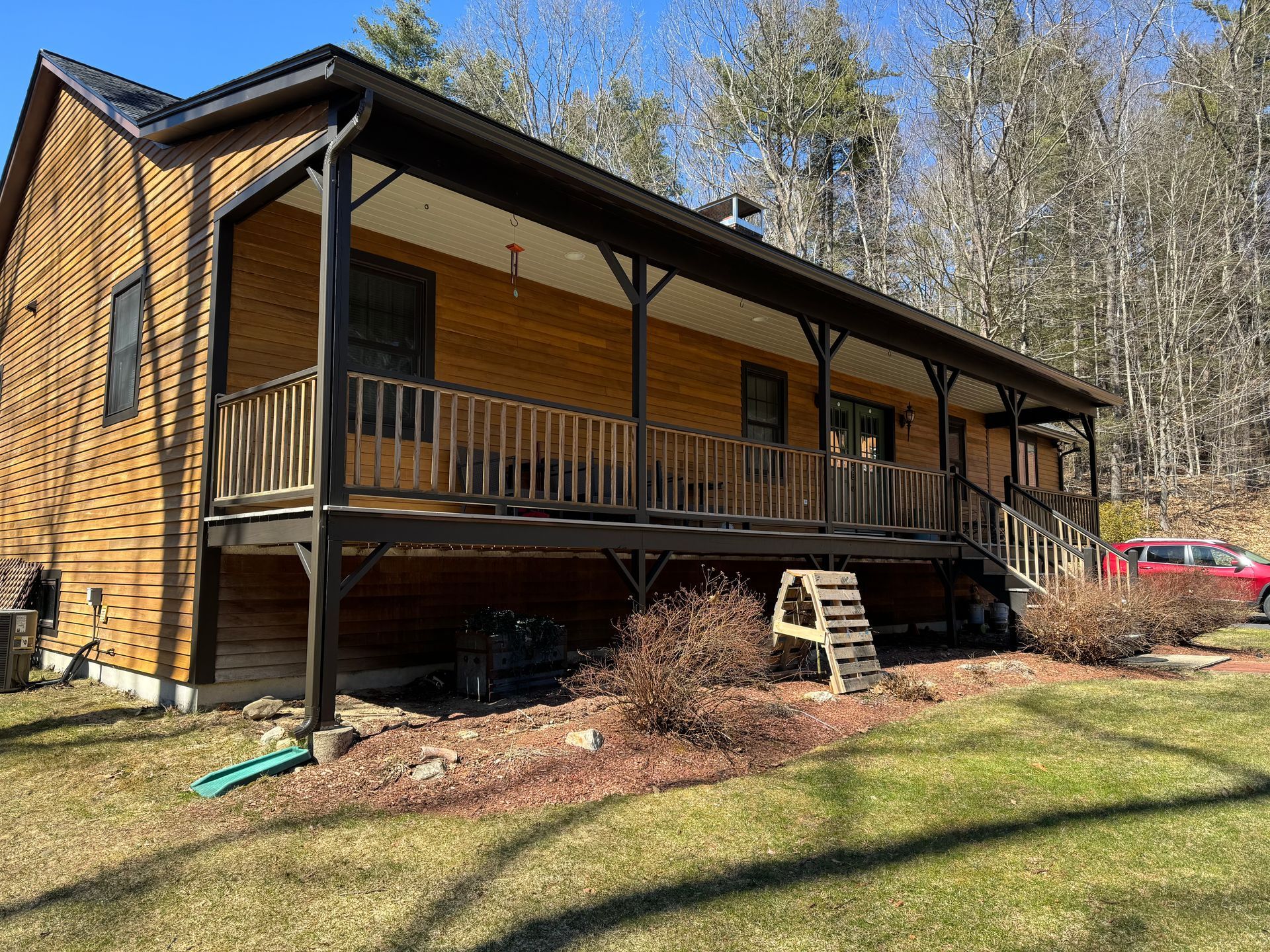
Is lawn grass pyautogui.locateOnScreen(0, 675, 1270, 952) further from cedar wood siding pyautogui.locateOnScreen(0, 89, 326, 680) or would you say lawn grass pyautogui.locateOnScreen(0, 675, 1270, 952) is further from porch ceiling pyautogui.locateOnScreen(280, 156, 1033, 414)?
porch ceiling pyautogui.locateOnScreen(280, 156, 1033, 414)

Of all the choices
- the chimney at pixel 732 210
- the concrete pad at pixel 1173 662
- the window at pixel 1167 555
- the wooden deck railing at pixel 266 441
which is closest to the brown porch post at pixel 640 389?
the wooden deck railing at pixel 266 441

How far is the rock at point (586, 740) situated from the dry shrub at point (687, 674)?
370mm

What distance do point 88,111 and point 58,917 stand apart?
1065cm

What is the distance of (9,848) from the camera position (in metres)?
4.38

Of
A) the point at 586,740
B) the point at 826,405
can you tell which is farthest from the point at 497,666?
the point at 826,405

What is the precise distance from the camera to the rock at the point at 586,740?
5.68 meters

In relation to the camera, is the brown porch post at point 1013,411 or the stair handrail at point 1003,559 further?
the brown porch post at point 1013,411

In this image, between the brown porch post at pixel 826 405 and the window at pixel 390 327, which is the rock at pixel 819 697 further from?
the window at pixel 390 327

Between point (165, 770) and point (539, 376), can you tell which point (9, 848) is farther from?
point (539, 376)

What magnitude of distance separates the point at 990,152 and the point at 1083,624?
20.0 metres

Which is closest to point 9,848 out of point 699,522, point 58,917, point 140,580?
point 58,917

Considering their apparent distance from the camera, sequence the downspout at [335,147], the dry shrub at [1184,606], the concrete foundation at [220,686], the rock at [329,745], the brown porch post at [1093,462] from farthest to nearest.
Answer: the brown porch post at [1093,462]
the dry shrub at [1184,606]
the concrete foundation at [220,686]
the downspout at [335,147]
the rock at [329,745]

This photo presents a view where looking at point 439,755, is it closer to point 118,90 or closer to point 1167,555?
point 118,90

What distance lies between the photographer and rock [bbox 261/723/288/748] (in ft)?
19.3
